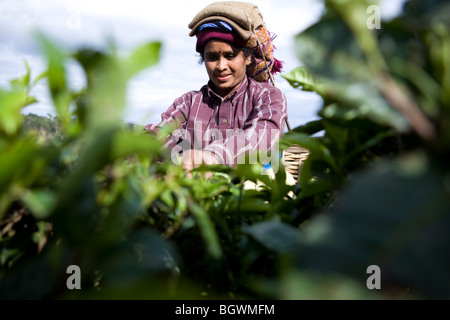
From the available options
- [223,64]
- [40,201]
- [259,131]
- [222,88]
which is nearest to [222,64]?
[223,64]

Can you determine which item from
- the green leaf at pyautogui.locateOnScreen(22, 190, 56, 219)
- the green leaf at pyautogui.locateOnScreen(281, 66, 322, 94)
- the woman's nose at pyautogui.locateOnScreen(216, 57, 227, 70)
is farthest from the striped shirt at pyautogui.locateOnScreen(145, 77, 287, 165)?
the green leaf at pyautogui.locateOnScreen(22, 190, 56, 219)

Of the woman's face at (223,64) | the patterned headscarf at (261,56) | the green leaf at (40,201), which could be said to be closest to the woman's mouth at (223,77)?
the woman's face at (223,64)

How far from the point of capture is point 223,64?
2119 mm

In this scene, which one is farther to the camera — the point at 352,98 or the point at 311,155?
the point at 311,155

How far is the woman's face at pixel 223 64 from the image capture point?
7.00 ft

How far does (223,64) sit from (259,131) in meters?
0.70

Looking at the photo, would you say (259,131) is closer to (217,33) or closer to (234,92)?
(234,92)

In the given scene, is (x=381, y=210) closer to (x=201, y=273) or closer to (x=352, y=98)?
(x=352, y=98)

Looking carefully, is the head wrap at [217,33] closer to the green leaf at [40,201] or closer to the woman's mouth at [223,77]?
the woman's mouth at [223,77]

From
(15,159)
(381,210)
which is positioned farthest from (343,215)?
(15,159)

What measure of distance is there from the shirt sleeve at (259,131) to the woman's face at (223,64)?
0.18m

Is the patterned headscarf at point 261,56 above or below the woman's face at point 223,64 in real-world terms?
above
